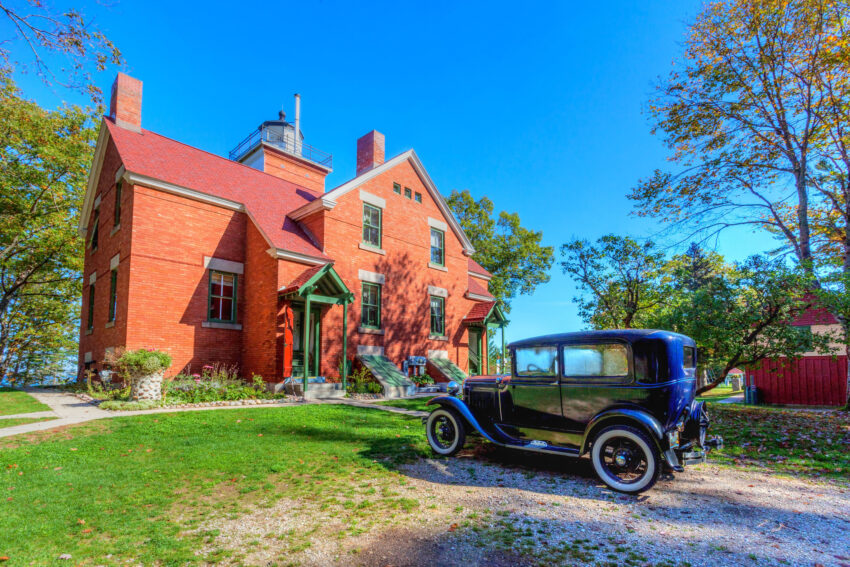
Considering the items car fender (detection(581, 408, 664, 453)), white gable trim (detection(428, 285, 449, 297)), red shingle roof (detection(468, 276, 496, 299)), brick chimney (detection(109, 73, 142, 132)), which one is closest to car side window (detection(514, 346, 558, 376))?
car fender (detection(581, 408, 664, 453))

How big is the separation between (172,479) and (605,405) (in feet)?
18.4

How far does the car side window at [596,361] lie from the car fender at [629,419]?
47 cm

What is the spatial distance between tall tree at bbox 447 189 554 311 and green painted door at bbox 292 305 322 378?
17021 millimetres

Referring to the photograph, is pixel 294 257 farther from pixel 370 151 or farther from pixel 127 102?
pixel 127 102

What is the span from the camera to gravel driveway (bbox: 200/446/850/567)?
3.64 metres

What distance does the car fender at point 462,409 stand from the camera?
656 cm

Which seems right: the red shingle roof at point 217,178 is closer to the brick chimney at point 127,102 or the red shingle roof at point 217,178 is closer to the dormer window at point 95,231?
the brick chimney at point 127,102

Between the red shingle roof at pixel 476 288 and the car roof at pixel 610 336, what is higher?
the red shingle roof at pixel 476 288

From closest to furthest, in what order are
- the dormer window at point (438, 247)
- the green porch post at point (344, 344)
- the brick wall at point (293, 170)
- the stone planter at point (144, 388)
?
1. the stone planter at point (144, 388)
2. the green porch post at point (344, 344)
3. the dormer window at point (438, 247)
4. the brick wall at point (293, 170)

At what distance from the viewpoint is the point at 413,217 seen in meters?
20.7

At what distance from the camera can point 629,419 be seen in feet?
17.2

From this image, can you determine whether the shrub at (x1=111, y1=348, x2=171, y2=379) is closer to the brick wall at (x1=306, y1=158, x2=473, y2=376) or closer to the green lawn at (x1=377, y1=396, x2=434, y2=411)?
the brick wall at (x1=306, y1=158, x2=473, y2=376)

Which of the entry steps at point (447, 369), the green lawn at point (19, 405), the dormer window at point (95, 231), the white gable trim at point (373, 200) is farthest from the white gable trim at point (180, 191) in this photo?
the entry steps at point (447, 369)

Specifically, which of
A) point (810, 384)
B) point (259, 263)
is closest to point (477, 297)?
point (259, 263)
